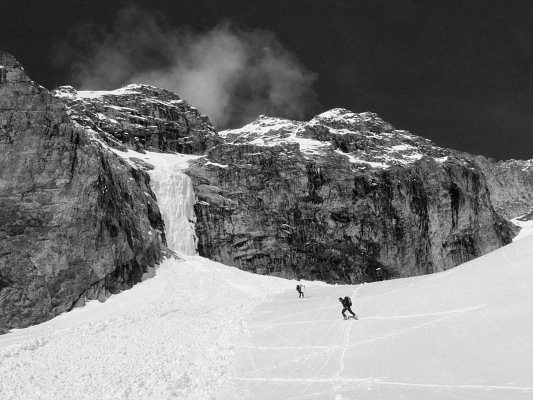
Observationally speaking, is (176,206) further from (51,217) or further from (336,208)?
(51,217)

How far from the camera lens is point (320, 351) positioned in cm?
1781

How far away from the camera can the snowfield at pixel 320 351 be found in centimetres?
1288

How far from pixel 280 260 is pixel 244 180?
1806cm

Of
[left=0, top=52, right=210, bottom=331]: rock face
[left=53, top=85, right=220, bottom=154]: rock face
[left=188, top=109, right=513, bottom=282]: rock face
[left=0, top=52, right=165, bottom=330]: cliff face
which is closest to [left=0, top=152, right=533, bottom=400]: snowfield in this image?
[left=0, top=52, right=165, bottom=330]: cliff face

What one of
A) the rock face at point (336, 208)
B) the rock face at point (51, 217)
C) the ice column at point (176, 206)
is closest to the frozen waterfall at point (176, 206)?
the ice column at point (176, 206)

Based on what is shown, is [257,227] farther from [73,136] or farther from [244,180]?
[73,136]

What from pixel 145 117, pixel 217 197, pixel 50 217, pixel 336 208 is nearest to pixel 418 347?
pixel 50 217

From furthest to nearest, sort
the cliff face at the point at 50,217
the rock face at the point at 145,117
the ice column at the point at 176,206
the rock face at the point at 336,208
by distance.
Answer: the rock face at the point at 145,117
the rock face at the point at 336,208
the ice column at the point at 176,206
the cliff face at the point at 50,217

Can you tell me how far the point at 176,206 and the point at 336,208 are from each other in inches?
1281

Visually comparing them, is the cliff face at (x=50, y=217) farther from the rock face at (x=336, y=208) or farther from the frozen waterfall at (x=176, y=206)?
the rock face at (x=336, y=208)

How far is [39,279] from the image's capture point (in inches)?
1682

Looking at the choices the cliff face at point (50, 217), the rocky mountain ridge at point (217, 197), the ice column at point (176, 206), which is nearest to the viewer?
the cliff face at point (50, 217)

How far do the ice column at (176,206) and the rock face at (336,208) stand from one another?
2.02 metres

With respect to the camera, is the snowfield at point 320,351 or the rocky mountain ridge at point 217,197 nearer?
the snowfield at point 320,351
